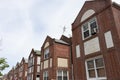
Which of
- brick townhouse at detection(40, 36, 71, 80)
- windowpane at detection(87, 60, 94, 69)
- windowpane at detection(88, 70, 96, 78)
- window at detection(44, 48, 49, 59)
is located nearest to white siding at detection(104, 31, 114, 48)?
windowpane at detection(87, 60, 94, 69)

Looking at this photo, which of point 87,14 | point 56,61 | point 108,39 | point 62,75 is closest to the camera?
point 108,39

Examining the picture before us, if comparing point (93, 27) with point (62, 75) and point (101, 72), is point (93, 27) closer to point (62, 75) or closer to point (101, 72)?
point (101, 72)

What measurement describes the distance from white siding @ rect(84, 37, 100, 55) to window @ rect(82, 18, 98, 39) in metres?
0.80

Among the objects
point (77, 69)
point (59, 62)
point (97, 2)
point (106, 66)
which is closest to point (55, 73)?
point (59, 62)

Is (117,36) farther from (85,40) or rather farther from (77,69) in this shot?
(77,69)

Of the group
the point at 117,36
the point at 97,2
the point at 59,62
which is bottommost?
the point at 59,62

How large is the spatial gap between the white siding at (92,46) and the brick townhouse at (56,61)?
9.23 metres

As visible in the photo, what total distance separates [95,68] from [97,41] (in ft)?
8.57

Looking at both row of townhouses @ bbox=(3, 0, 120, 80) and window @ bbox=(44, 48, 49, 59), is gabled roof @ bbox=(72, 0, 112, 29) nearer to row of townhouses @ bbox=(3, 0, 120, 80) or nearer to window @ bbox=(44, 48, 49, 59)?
row of townhouses @ bbox=(3, 0, 120, 80)


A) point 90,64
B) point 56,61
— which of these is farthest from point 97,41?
point 56,61

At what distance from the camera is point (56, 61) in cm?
2150

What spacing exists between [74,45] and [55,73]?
7.71 metres

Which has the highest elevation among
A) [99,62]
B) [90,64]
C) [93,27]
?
[93,27]

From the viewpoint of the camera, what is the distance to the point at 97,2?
13.5 metres
